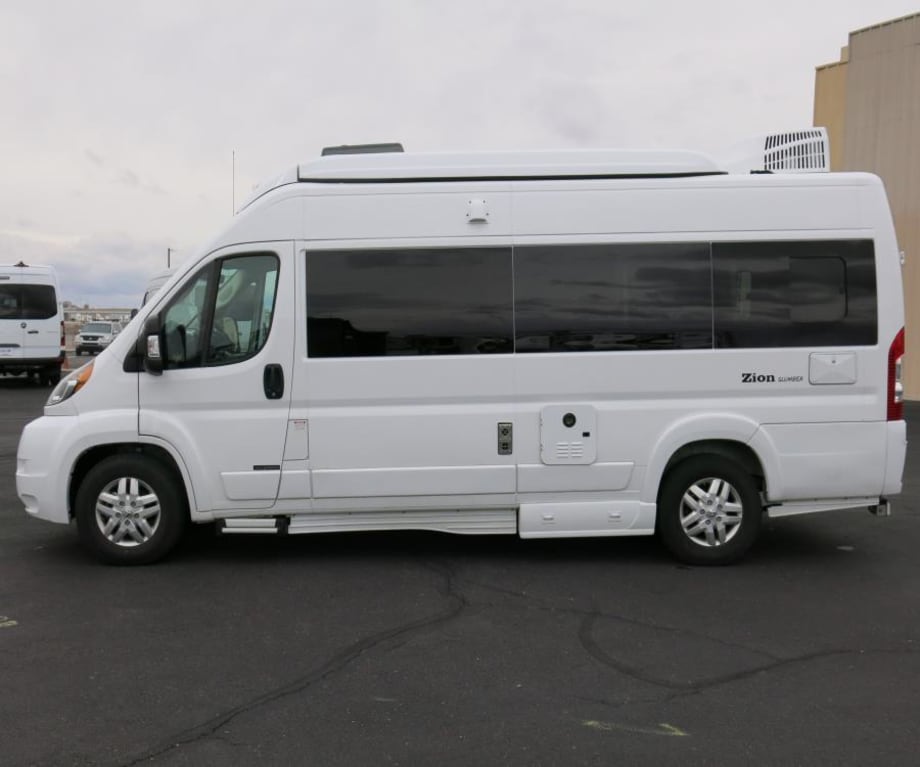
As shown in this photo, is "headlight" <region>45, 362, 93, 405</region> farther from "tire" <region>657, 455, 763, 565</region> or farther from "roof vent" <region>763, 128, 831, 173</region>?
"roof vent" <region>763, 128, 831, 173</region>

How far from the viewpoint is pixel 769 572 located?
5.94 metres

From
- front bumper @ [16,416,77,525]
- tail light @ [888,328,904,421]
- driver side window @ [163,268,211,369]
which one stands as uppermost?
driver side window @ [163,268,211,369]

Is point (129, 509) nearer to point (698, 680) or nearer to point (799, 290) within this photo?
point (698, 680)

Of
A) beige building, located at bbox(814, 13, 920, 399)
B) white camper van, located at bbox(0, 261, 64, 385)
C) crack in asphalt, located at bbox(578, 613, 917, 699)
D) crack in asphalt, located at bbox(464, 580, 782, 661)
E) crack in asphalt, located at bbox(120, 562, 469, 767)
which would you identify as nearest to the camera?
crack in asphalt, located at bbox(120, 562, 469, 767)

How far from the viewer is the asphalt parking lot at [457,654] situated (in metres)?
3.51

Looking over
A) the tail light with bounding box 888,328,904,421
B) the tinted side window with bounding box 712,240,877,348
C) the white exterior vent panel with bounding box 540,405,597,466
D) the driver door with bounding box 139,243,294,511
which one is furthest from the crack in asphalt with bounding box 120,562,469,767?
the tail light with bounding box 888,328,904,421

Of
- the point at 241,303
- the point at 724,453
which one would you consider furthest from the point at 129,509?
the point at 724,453

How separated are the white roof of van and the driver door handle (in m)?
1.34

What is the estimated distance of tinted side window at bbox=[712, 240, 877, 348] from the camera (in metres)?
5.89

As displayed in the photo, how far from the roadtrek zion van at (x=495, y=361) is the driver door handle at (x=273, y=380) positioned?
0.07ft

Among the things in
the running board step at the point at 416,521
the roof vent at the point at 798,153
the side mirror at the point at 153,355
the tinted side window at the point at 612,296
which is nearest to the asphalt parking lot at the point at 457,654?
the running board step at the point at 416,521

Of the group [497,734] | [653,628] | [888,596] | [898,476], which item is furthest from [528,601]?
[898,476]

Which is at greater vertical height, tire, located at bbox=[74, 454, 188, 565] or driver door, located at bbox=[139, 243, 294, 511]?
driver door, located at bbox=[139, 243, 294, 511]

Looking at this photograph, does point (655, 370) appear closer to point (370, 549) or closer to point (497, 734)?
point (370, 549)
